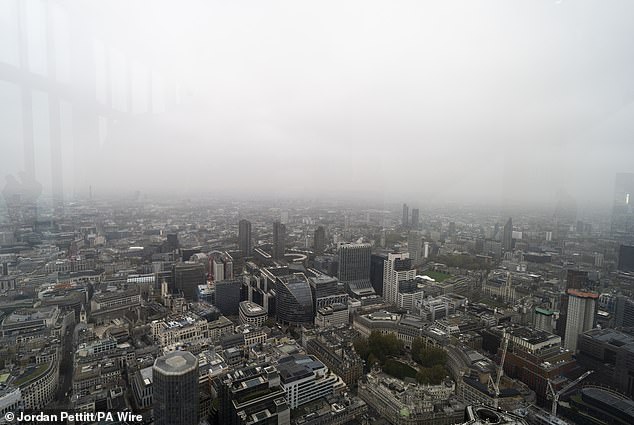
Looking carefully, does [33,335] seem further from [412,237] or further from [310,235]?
[412,237]

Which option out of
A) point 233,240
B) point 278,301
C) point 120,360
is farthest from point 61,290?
point 233,240

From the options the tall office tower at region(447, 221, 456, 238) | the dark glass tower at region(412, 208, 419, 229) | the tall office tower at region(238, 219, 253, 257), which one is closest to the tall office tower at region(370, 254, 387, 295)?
the dark glass tower at region(412, 208, 419, 229)

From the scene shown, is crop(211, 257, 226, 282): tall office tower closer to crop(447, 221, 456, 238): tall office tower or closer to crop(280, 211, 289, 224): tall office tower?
crop(280, 211, 289, 224): tall office tower

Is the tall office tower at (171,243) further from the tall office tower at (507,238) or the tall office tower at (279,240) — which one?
the tall office tower at (507,238)

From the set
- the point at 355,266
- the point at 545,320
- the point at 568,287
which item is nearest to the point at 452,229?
the point at 355,266

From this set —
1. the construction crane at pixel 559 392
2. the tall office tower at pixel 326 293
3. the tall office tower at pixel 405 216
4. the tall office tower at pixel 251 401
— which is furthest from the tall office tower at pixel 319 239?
the construction crane at pixel 559 392

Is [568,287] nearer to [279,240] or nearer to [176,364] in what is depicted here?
[176,364]
